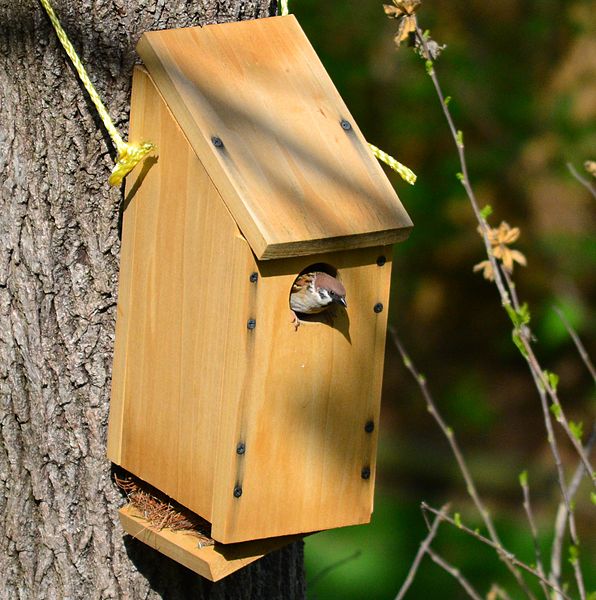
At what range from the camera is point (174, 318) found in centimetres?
224

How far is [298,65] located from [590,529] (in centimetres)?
467

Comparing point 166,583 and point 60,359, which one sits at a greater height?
point 60,359

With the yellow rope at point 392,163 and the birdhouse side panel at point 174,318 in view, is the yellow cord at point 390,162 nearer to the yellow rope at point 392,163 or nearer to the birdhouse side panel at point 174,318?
the yellow rope at point 392,163

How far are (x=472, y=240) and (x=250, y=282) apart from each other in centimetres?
448

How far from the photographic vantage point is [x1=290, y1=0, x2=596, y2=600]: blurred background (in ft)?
18.9

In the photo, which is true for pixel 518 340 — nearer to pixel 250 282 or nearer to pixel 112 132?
pixel 250 282

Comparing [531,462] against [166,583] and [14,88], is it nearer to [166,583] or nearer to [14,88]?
[166,583]

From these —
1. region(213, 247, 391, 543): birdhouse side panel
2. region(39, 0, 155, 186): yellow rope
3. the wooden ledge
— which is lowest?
the wooden ledge

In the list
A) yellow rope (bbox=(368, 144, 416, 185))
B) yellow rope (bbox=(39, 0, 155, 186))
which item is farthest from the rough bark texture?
yellow rope (bbox=(368, 144, 416, 185))

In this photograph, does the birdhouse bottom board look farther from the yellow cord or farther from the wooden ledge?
the yellow cord

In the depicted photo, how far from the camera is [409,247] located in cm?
632

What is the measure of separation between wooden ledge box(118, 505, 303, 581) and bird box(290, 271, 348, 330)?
19.5 inches

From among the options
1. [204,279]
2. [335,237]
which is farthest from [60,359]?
[335,237]

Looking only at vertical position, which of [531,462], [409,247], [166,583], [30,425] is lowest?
[531,462]
